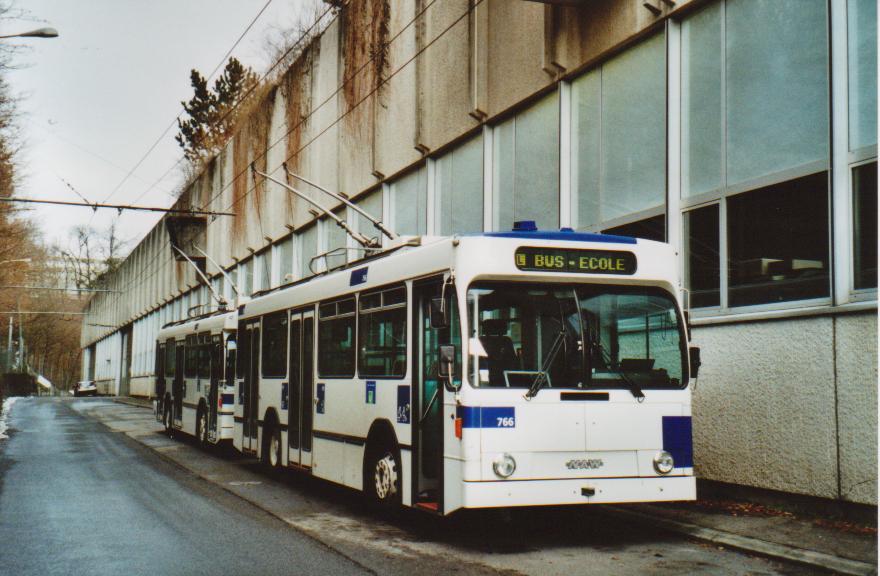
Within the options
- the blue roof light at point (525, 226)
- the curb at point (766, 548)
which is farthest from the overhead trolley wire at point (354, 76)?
the curb at point (766, 548)

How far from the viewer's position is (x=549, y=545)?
9.22 m

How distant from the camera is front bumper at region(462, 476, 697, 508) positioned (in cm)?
848

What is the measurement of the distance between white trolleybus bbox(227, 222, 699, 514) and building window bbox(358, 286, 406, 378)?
1.6 inches

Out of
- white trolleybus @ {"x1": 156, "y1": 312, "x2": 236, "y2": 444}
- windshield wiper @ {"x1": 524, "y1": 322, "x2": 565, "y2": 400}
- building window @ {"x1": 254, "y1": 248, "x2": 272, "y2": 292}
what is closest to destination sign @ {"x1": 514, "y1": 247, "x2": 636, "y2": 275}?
windshield wiper @ {"x1": 524, "y1": 322, "x2": 565, "y2": 400}

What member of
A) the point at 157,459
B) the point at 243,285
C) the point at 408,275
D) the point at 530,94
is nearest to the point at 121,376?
the point at 243,285

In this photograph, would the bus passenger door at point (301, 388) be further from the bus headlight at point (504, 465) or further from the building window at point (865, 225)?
the building window at point (865, 225)

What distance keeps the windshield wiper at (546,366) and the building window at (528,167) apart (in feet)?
23.2

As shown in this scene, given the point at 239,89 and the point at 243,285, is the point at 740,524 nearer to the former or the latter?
the point at 243,285

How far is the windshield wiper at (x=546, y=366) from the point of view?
28.6 ft

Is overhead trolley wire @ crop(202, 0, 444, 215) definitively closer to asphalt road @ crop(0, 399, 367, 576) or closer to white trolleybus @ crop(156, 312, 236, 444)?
white trolleybus @ crop(156, 312, 236, 444)

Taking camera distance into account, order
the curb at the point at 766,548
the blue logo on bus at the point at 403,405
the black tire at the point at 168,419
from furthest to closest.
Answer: the black tire at the point at 168,419, the blue logo on bus at the point at 403,405, the curb at the point at 766,548

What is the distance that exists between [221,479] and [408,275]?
257 inches

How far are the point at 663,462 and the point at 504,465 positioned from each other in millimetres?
1554

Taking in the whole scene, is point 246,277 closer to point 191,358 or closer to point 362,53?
point 362,53
